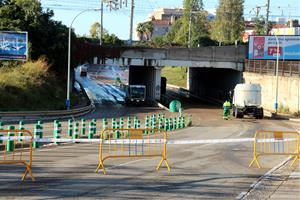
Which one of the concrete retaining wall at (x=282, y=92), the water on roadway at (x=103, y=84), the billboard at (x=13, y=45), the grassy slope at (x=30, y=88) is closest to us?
the grassy slope at (x=30, y=88)

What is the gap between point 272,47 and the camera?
66125mm

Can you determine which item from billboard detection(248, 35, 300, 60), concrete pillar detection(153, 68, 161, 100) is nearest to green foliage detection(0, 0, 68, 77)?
concrete pillar detection(153, 68, 161, 100)

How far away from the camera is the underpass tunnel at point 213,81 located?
234ft

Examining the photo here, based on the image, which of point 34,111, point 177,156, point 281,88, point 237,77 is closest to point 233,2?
point 237,77

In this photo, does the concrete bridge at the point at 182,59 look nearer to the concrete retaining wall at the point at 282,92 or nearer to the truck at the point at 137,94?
the truck at the point at 137,94

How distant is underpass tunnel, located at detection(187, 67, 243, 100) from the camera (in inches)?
2803

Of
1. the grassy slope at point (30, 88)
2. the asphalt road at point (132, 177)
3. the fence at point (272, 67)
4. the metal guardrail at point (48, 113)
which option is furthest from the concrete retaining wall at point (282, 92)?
the asphalt road at point (132, 177)

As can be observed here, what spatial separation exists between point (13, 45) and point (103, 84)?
5419cm

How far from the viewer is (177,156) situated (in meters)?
18.9

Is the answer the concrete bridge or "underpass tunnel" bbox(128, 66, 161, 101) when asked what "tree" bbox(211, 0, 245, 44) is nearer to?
"underpass tunnel" bbox(128, 66, 161, 101)

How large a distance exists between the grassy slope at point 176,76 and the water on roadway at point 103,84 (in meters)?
9.49

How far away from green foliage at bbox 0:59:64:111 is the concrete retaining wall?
890 inches

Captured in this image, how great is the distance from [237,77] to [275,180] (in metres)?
55.1

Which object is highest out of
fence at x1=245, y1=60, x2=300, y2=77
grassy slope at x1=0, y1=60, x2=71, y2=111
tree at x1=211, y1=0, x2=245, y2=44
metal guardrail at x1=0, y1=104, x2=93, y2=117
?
tree at x1=211, y1=0, x2=245, y2=44
